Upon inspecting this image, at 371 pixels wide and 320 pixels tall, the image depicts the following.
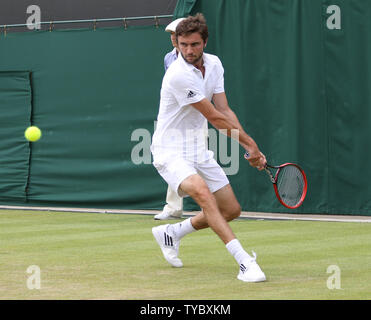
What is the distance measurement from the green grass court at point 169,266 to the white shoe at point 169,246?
88 mm

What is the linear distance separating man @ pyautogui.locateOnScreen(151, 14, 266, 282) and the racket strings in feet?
1.42

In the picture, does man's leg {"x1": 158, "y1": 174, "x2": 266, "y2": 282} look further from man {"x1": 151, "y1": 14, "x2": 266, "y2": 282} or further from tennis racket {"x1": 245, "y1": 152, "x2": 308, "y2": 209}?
tennis racket {"x1": 245, "y1": 152, "x2": 308, "y2": 209}

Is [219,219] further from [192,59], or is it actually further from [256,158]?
[192,59]

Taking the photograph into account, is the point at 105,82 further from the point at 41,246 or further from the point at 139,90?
the point at 41,246

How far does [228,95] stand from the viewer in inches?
426

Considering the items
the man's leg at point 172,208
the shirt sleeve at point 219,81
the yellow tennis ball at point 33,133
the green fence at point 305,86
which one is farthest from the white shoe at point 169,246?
the yellow tennis ball at point 33,133

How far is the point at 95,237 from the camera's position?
8445 mm

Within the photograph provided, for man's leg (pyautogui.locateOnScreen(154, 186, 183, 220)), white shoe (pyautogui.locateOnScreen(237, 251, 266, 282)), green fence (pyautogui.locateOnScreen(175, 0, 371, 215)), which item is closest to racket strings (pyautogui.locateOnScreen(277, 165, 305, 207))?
white shoe (pyautogui.locateOnScreen(237, 251, 266, 282))

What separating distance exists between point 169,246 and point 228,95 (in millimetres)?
4597

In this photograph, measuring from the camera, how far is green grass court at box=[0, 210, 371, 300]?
536 centimetres

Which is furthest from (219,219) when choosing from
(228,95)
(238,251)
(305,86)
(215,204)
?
(228,95)

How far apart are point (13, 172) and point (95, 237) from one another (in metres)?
4.09

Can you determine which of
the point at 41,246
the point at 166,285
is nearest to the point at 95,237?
the point at 41,246

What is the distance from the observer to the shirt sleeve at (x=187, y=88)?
5965 millimetres
